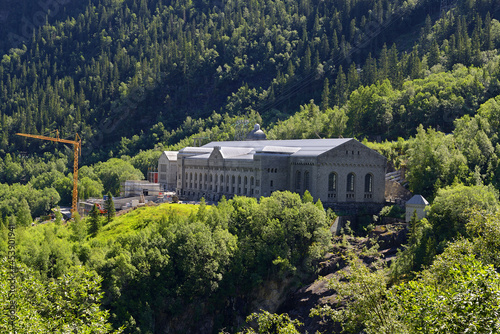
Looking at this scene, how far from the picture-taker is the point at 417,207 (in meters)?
80.3

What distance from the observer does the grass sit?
289 ft


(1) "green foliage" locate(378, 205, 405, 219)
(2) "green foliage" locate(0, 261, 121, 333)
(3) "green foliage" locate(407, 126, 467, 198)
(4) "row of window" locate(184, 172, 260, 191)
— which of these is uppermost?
(3) "green foliage" locate(407, 126, 467, 198)

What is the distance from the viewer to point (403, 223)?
82.7 meters

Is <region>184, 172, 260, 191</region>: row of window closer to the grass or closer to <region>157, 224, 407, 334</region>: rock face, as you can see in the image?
the grass

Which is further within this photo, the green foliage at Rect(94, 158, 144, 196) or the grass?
the green foliage at Rect(94, 158, 144, 196)

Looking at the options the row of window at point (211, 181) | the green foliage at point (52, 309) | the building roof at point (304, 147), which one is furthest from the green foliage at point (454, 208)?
the green foliage at point (52, 309)

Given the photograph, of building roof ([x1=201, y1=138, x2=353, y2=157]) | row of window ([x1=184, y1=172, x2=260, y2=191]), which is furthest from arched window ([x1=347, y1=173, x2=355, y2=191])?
row of window ([x1=184, y1=172, x2=260, y2=191])

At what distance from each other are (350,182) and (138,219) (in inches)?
1231

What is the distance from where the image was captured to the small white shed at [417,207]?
262 ft

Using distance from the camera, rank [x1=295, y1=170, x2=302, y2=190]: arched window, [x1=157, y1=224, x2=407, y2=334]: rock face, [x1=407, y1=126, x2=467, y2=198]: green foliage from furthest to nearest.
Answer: [x1=295, y1=170, x2=302, y2=190]: arched window, [x1=407, y1=126, x2=467, y2=198]: green foliage, [x1=157, y1=224, x2=407, y2=334]: rock face

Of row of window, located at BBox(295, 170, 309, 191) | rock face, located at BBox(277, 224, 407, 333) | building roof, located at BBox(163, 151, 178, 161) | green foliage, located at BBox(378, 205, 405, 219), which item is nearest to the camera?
rock face, located at BBox(277, 224, 407, 333)

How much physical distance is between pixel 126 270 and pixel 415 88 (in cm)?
8635

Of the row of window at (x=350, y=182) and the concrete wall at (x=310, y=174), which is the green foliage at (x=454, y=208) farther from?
the row of window at (x=350, y=182)

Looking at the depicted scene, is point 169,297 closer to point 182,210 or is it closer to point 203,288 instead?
point 203,288
